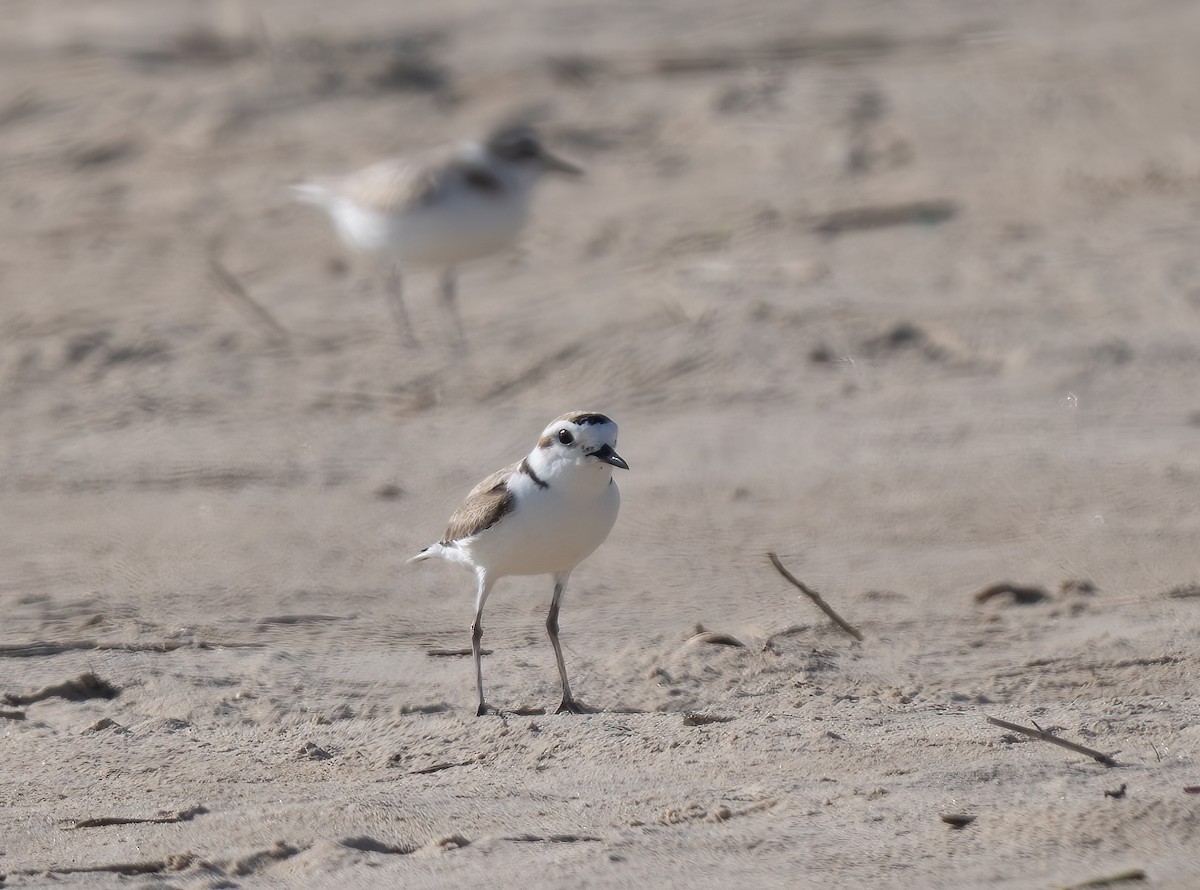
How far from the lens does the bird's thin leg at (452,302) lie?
33.3ft

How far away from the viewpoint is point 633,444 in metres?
8.70

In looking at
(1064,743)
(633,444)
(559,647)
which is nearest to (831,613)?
(559,647)

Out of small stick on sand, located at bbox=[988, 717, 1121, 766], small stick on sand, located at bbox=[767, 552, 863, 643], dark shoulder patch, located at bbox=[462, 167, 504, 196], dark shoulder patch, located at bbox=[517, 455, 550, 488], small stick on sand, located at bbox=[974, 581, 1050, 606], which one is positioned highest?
dark shoulder patch, located at bbox=[462, 167, 504, 196]

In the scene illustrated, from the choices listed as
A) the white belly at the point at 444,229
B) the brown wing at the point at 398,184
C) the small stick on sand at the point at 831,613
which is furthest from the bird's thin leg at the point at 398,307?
the small stick on sand at the point at 831,613

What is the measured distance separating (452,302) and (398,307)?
328 mm

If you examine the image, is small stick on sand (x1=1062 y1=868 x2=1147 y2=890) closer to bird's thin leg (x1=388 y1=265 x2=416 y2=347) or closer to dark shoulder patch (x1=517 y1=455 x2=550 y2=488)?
dark shoulder patch (x1=517 y1=455 x2=550 y2=488)

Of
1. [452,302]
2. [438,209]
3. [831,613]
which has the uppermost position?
[438,209]

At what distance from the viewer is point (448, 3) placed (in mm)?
14906

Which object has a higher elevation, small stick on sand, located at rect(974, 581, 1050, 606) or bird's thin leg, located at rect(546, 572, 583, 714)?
bird's thin leg, located at rect(546, 572, 583, 714)

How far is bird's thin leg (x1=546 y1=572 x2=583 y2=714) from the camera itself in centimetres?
584

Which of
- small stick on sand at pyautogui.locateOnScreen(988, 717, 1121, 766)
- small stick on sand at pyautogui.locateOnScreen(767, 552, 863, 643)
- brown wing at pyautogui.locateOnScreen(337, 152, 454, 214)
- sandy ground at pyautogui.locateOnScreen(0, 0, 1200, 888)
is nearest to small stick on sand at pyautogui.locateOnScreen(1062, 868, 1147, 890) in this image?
sandy ground at pyautogui.locateOnScreen(0, 0, 1200, 888)

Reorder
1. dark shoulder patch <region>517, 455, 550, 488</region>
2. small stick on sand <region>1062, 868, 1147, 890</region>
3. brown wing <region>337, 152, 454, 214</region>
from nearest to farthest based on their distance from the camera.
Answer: small stick on sand <region>1062, 868, 1147, 890</region>
dark shoulder patch <region>517, 455, 550, 488</region>
brown wing <region>337, 152, 454, 214</region>

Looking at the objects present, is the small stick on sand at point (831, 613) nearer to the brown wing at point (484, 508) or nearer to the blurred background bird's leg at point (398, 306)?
the brown wing at point (484, 508)

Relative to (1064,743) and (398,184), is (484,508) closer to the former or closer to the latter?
(1064,743)
